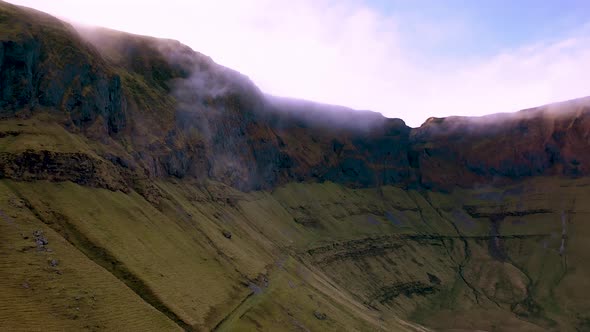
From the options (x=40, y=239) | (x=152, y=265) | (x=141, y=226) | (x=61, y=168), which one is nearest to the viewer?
(x=40, y=239)

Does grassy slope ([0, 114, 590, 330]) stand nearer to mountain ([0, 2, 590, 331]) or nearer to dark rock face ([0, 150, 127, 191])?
mountain ([0, 2, 590, 331])

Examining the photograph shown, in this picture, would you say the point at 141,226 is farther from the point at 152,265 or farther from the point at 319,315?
the point at 319,315

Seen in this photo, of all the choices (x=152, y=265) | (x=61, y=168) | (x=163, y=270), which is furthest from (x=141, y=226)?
(x=61, y=168)

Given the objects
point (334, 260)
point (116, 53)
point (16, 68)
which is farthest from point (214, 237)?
point (116, 53)

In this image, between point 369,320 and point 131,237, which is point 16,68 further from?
point 369,320

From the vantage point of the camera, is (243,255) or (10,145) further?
(243,255)

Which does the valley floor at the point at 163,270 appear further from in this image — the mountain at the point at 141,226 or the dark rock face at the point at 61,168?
the dark rock face at the point at 61,168

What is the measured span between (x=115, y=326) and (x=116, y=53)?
418 feet

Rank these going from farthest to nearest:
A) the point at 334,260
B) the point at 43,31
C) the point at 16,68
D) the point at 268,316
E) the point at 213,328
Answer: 1. the point at 334,260
2. the point at 43,31
3. the point at 16,68
4. the point at 268,316
5. the point at 213,328

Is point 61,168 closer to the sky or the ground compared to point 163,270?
closer to the sky

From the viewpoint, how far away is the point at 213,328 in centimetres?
8600

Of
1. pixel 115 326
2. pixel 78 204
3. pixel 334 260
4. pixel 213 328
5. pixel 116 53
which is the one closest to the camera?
pixel 115 326

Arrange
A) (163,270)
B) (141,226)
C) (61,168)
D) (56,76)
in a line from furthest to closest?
(56,76)
(141,226)
(61,168)
(163,270)

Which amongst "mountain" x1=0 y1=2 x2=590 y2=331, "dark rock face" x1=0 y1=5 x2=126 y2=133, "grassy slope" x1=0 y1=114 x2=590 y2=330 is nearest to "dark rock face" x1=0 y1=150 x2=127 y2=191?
"mountain" x1=0 y1=2 x2=590 y2=331
